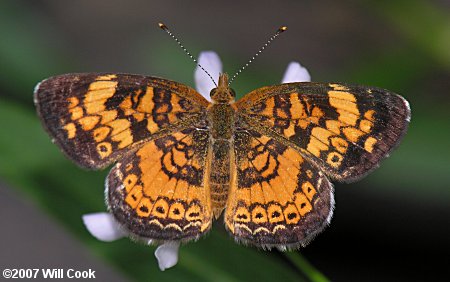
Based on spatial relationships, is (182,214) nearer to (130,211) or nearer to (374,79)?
(130,211)

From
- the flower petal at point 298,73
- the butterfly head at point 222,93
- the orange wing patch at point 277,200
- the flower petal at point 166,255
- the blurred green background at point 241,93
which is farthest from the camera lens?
the blurred green background at point 241,93

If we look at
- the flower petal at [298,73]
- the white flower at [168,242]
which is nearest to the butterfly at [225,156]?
the white flower at [168,242]

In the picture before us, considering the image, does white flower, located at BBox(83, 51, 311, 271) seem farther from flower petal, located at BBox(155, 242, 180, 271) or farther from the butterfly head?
the butterfly head

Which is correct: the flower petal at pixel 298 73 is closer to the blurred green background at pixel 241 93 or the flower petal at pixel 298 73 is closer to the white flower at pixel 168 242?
the white flower at pixel 168 242

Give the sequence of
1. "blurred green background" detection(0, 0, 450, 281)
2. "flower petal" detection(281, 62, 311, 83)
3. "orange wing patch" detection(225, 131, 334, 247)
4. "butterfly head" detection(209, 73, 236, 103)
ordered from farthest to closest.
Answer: "blurred green background" detection(0, 0, 450, 281)
"flower petal" detection(281, 62, 311, 83)
"butterfly head" detection(209, 73, 236, 103)
"orange wing patch" detection(225, 131, 334, 247)

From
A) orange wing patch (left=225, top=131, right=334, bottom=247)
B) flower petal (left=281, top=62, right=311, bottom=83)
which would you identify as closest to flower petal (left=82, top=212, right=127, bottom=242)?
orange wing patch (left=225, top=131, right=334, bottom=247)

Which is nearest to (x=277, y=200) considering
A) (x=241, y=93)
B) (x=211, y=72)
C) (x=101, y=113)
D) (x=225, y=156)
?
(x=225, y=156)

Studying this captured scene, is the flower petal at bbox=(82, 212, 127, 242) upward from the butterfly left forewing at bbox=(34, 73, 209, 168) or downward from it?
downward
